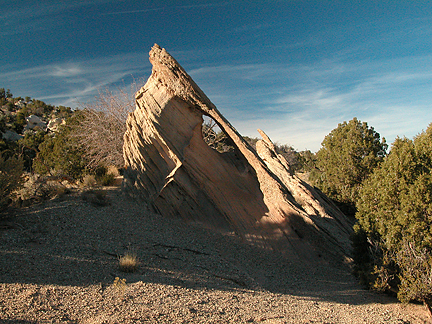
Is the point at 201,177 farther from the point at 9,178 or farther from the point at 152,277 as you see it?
the point at 9,178

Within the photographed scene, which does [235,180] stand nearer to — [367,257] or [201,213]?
[201,213]

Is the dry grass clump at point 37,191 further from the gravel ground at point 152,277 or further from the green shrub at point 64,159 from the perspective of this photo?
the green shrub at point 64,159

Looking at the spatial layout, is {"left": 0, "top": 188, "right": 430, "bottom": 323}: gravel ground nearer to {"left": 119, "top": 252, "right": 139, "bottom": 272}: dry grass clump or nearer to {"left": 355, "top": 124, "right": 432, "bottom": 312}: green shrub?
{"left": 119, "top": 252, "right": 139, "bottom": 272}: dry grass clump

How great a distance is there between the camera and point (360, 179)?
1488 cm

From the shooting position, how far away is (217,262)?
25.3 ft

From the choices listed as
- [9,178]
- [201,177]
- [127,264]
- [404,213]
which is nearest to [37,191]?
[9,178]

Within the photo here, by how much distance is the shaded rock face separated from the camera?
876 cm

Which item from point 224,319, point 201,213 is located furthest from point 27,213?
point 224,319

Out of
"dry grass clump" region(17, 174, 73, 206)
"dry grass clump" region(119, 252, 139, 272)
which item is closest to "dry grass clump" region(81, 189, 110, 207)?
"dry grass clump" region(17, 174, 73, 206)

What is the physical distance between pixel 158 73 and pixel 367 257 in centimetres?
760

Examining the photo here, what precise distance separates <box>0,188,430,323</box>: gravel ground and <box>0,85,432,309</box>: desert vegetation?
658 millimetres

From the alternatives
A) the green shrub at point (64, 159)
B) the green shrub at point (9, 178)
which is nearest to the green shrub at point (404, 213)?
the green shrub at point (9, 178)

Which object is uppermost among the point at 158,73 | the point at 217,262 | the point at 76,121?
the point at 76,121

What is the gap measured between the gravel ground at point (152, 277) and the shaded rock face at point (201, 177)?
452 millimetres
